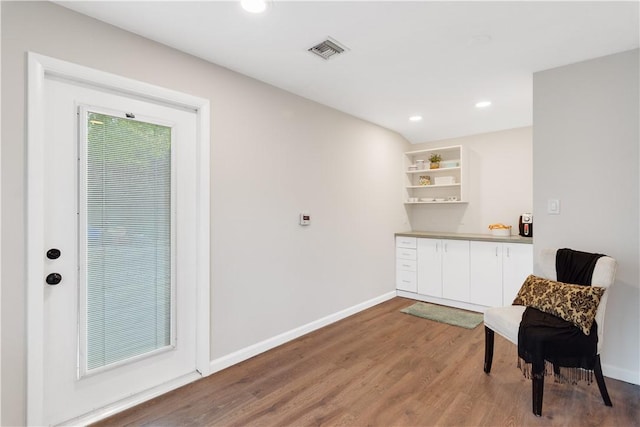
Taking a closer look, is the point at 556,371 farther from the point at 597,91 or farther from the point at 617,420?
the point at 597,91

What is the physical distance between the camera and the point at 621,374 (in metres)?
2.34

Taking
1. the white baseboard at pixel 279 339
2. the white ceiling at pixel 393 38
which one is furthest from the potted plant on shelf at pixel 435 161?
the white baseboard at pixel 279 339

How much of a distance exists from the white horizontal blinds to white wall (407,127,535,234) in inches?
153

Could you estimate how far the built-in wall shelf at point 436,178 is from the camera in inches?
173

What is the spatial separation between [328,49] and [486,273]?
10.2 feet

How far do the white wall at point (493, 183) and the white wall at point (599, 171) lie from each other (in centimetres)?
160

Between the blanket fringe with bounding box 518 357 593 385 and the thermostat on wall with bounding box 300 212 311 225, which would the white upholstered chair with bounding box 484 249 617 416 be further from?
the thermostat on wall with bounding box 300 212 311 225

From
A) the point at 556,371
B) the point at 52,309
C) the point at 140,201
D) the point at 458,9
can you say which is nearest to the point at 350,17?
→ the point at 458,9

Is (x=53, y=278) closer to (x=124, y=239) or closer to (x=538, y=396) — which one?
(x=124, y=239)

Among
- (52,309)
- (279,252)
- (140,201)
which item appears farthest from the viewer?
(279,252)

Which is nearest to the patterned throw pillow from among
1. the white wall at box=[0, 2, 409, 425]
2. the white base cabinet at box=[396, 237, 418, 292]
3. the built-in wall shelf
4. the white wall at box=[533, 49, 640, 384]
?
the white wall at box=[533, 49, 640, 384]

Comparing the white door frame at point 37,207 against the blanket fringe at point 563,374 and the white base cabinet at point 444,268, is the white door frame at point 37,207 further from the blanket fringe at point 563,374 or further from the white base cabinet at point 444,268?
the white base cabinet at point 444,268

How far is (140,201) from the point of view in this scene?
2162mm

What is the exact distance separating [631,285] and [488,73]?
6.37 ft
